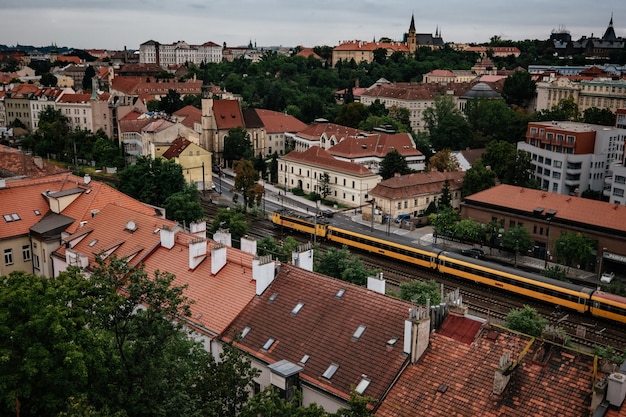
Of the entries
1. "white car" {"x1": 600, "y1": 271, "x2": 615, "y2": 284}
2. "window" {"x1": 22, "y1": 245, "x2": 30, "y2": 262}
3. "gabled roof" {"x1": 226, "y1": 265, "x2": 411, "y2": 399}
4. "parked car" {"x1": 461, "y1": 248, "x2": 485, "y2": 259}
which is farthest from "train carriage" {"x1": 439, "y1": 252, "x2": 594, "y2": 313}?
"window" {"x1": 22, "y1": 245, "x2": 30, "y2": 262}

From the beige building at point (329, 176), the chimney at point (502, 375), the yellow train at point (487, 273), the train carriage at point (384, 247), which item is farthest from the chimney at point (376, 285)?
the beige building at point (329, 176)

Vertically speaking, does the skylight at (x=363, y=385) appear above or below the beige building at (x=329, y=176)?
above

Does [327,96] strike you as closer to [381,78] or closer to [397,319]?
[381,78]

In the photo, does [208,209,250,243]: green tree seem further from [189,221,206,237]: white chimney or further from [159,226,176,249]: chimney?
[159,226,176,249]: chimney

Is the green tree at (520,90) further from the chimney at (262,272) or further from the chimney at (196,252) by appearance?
the chimney at (262,272)

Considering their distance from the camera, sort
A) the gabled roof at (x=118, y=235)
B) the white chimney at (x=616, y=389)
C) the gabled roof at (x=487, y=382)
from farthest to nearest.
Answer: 1. the gabled roof at (x=118, y=235)
2. the gabled roof at (x=487, y=382)
3. the white chimney at (x=616, y=389)

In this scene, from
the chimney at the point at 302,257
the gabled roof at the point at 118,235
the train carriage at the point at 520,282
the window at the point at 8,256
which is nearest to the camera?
the chimney at the point at 302,257

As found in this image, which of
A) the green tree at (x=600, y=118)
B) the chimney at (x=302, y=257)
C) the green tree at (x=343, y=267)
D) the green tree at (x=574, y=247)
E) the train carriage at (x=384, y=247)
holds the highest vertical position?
the green tree at (x=600, y=118)
